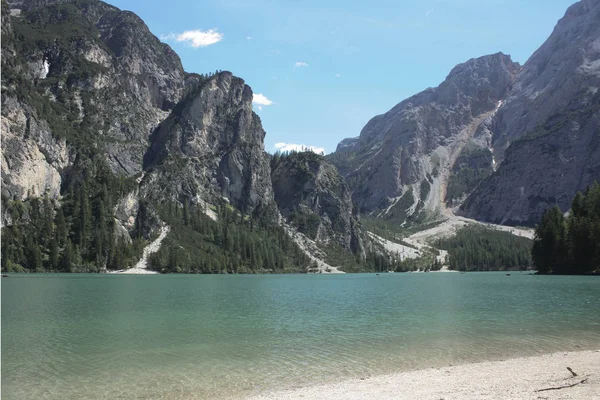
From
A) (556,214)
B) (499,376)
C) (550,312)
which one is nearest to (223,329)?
(499,376)

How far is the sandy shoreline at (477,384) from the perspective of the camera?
61.9 ft

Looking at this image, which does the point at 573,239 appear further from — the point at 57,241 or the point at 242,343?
the point at 57,241

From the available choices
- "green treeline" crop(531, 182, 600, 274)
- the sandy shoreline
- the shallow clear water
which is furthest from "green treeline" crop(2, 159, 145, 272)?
the sandy shoreline

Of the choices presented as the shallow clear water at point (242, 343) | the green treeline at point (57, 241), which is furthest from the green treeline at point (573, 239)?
the green treeline at point (57, 241)

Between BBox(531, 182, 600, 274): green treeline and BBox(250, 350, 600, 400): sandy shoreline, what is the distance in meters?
84.7

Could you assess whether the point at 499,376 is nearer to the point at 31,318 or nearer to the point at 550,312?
the point at 550,312

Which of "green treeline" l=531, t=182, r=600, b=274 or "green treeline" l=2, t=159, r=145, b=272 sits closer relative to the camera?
"green treeline" l=531, t=182, r=600, b=274

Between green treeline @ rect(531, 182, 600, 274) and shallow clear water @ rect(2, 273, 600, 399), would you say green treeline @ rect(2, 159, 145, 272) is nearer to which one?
shallow clear water @ rect(2, 273, 600, 399)

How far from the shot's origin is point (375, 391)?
20.4 meters

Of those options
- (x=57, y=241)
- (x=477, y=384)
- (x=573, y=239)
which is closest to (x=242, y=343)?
(x=477, y=384)

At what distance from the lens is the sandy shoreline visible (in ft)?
61.9

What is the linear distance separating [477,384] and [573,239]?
102 metres

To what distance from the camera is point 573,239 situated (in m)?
107

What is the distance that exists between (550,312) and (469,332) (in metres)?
15.8
